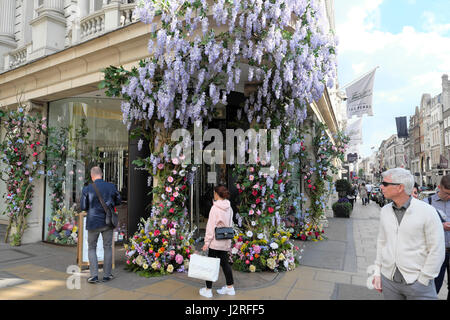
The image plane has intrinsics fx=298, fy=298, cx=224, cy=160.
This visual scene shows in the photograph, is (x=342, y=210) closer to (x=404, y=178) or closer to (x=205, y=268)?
(x=205, y=268)

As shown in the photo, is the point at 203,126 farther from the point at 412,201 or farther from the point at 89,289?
the point at 412,201

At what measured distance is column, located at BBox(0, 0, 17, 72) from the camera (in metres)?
10.9

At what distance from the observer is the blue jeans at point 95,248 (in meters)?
4.73

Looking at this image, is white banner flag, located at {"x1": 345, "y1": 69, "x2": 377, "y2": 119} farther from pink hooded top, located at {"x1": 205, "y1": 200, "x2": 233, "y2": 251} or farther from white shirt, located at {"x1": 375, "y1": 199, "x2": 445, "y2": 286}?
white shirt, located at {"x1": 375, "y1": 199, "x2": 445, "y2": 286}

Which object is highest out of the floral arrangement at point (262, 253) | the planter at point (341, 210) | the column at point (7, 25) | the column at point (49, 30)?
the column at point (7, 25)

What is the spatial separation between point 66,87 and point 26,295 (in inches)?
201

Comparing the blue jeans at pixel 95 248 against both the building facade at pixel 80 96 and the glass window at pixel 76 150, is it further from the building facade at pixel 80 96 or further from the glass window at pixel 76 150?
the glass window at pixel 76 150

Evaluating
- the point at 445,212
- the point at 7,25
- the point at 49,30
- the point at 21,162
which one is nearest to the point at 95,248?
the point at 21,162

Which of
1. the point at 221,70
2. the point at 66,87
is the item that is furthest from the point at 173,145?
the point at 66,87

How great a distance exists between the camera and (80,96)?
824cm

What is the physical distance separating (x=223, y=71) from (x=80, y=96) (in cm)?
499

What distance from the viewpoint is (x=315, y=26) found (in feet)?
18.5

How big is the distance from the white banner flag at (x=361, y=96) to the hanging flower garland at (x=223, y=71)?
6641 millimetres

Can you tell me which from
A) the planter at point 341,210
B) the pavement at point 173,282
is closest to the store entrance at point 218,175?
the pavement at point 173,282
